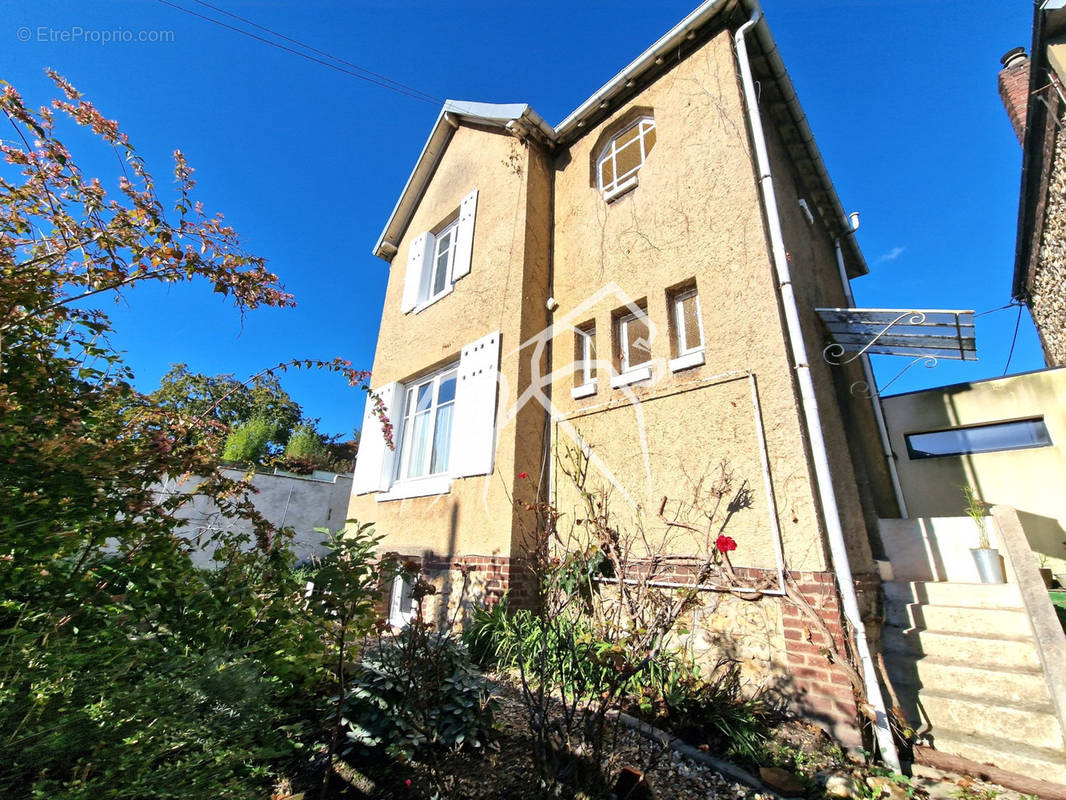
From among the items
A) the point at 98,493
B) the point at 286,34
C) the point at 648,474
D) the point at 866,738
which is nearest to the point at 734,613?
the point at 866,738

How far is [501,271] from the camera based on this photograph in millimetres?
6527

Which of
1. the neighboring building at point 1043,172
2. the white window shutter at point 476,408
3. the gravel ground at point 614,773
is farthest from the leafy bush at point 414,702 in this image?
the neighboring building at point 1043,172

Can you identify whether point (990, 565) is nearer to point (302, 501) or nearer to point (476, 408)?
point (476, 408)

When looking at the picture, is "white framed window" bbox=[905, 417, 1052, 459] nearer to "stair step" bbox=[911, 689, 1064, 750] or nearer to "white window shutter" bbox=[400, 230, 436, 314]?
"stair step" bbox=[911, 689, 1064, 750]

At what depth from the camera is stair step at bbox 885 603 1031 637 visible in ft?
11.3

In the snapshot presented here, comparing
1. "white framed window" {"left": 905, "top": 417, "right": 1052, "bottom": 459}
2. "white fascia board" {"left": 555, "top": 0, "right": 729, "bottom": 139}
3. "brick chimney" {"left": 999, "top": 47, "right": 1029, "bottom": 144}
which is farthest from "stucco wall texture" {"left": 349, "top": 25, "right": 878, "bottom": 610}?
"brick chimney" {"left": 999, "top": 47, "right": 1029, "bottom": 144}

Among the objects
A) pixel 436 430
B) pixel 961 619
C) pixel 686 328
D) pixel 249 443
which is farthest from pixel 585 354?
pixel 249 443

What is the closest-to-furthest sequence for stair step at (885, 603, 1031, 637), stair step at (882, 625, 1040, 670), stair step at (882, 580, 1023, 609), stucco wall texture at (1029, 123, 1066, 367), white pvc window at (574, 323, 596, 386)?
stair step at (882, 625, 1040, 670) < stair step at (885, 603, 1031, 637) < stair step at (882, 580, 1023, 609) < white pvc window at (574, 323, 596, 386) < stucco wall texture at (1029, 123, 1066, 367)

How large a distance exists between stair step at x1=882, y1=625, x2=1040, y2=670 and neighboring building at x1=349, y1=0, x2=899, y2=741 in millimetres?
385

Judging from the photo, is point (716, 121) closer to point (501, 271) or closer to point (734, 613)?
point (501, 271)

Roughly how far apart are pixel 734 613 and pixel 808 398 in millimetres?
1947

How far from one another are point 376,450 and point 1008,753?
294 inches

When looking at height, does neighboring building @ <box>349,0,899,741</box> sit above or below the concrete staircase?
above

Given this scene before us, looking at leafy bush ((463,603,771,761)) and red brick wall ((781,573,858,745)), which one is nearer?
leafy bush ((463,603,771,761))
